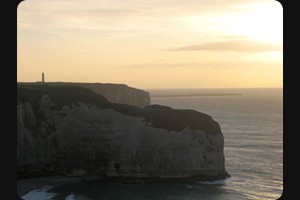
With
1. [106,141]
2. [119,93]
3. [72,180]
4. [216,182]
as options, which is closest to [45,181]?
[72,180]

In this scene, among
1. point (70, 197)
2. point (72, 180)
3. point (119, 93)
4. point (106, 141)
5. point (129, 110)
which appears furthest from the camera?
point (119, 93)

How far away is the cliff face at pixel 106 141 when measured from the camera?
59.4 metres

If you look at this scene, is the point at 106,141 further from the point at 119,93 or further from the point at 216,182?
the point at 119,93

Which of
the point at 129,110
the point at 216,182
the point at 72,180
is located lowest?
the point at 216,182

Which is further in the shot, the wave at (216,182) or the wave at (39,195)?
the wave at (216,182)

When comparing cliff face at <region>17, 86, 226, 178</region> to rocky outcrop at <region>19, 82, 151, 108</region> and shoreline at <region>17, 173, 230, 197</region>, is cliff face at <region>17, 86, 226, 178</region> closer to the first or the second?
shoreline at <region>17, 173, 230, 197</region>

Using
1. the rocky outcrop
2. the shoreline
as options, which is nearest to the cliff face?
the shoreline

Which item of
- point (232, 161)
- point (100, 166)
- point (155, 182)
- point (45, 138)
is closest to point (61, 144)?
point (45, 138)

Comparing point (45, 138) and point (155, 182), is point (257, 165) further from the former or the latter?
point (45, 138)

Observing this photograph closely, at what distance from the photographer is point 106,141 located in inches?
2395

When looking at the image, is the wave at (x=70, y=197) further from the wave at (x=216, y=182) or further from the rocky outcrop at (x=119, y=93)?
the rocky outcrop at (x=119, y=93)

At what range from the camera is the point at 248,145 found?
8388 cm

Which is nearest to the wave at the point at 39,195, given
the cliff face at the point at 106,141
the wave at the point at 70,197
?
the wave at the point at 70,197

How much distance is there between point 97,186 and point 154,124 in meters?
13.3
